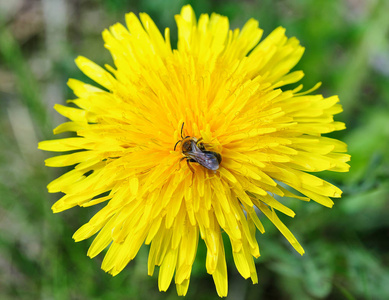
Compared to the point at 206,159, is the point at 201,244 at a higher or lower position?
lower

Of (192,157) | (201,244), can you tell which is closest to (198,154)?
(192,157)

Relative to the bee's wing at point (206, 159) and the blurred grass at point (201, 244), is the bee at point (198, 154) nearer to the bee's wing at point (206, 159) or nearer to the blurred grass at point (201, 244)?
the bee's wing at point (206, 159)

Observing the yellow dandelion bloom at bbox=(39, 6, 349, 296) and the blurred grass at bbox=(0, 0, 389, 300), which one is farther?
the blurred grass at bbox=(0, 0, 389, 300)

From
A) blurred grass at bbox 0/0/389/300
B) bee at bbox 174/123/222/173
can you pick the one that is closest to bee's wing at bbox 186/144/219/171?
bee at bbox 174/123/222/173

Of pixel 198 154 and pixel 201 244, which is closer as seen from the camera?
pixel 198 154

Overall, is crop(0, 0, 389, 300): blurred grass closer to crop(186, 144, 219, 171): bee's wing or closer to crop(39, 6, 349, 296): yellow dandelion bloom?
crop(39, 6, 349, 296): yellow dandelion bloom

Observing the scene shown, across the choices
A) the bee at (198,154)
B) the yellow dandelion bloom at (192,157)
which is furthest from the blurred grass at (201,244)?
the bee at (198,154)

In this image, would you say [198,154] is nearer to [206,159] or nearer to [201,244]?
[206,159]
